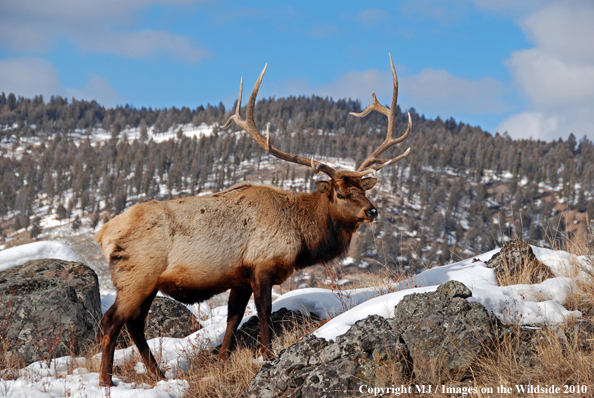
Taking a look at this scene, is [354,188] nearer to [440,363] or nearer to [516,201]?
[440,363]

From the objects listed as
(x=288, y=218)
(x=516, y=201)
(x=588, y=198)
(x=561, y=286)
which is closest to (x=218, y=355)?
(x=288, y=218)

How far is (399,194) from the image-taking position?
191 meters

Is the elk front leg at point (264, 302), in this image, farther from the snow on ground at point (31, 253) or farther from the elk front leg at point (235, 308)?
the snow on ground at point (31, 253)

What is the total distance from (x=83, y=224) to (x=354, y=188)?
16494 centimetres

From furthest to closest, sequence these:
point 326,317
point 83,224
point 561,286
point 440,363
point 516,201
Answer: point 516,201 → point 83,224 → point 326,317 → point 561,286 → point 440,363

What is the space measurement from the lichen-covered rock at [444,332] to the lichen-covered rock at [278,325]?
1.96 meters

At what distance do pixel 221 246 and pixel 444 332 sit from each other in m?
3.31

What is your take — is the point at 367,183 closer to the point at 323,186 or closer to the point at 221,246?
the point at 323,186

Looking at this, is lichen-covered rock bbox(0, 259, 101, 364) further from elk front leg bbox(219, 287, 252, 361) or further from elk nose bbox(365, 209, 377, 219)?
elk nose bbox(365, 209, 377, 219)

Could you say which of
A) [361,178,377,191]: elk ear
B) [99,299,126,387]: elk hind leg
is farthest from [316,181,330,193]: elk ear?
[99,299,126,387]: elk hind leg

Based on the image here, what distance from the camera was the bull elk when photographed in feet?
20.9

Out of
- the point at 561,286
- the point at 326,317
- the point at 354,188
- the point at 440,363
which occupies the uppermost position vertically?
the point at 354,188

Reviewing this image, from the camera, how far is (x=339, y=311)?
294 inches

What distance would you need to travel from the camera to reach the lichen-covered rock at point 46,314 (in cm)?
717
